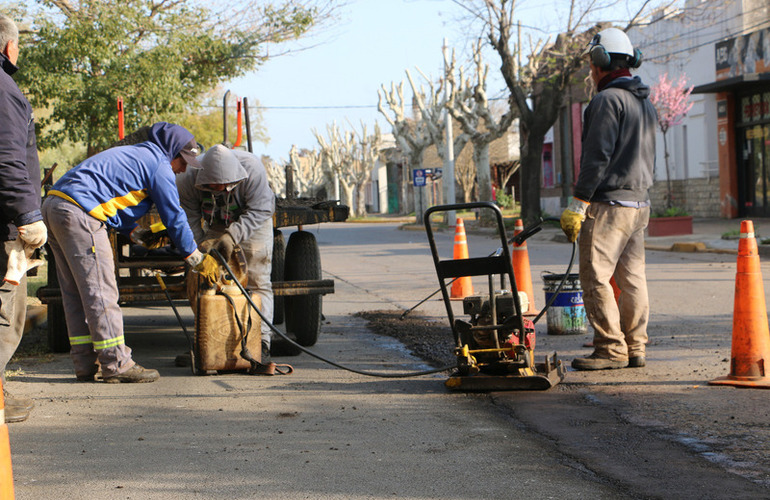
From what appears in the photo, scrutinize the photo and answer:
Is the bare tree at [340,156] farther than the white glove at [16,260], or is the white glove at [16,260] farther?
the bare tree at [340,156]

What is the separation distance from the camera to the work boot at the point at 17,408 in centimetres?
509

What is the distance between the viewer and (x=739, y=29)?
26.5 metres

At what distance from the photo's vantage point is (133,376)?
616 cm

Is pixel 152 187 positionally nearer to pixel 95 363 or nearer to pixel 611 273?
pixel 95 363

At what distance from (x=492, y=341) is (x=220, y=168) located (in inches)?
89.0

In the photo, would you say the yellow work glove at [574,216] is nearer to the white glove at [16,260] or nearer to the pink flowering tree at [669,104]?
the white glove at [16,260]

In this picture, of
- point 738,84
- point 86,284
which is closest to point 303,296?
point 86,284

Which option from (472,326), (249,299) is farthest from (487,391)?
(249,299)

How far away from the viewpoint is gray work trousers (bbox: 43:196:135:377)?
5914 mm

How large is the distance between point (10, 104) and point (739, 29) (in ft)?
83.3

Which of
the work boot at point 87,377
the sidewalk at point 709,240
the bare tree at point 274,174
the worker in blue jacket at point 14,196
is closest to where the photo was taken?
the worker in blue jacket at point 14,196

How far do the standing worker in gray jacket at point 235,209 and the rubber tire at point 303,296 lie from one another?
0.65 metres

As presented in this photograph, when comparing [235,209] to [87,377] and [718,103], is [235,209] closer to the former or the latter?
[87,377]

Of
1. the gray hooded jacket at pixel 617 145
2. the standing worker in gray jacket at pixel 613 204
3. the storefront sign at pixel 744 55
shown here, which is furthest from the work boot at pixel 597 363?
the storefront sign at pixel 744 55
